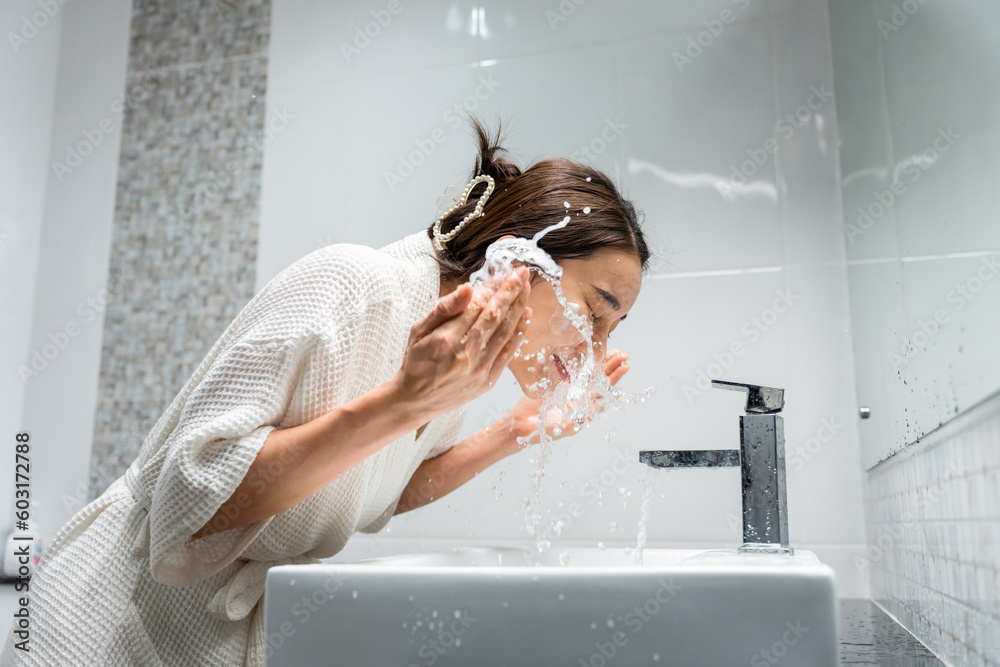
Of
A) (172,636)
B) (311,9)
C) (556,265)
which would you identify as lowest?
(172,636)

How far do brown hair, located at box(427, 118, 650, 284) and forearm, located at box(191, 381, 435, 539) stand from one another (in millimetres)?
279

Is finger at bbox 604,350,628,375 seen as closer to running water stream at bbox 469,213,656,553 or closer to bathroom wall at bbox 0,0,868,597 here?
running water stream at bbox 469,213,656,553

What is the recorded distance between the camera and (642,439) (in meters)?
1.37

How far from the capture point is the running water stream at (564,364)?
0.97 metres

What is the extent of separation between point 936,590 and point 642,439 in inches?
23.8

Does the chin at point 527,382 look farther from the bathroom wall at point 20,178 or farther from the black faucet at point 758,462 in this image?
the bathroom wall at point 20,178

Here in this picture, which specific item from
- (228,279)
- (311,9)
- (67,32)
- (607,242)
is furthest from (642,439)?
(67,32)

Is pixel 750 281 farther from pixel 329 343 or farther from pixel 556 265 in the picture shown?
pixel 329 343

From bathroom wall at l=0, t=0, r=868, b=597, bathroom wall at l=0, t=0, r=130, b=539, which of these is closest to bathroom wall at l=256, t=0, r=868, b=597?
bathroom wall at l=0, t=0, r=868, b=597

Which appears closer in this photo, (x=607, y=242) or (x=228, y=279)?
(x=607, y=242)

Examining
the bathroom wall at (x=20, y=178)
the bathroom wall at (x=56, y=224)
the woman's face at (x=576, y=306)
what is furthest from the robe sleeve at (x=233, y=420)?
the bathroom wall at (x=20, y=178)

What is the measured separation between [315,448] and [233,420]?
8 cm

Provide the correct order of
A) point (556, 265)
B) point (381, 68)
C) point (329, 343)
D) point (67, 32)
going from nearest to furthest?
point (329, 343)
point (556, 265)
point (381, 68)
point (67, 32)

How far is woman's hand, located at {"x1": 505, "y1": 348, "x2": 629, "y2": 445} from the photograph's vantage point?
1142mm
